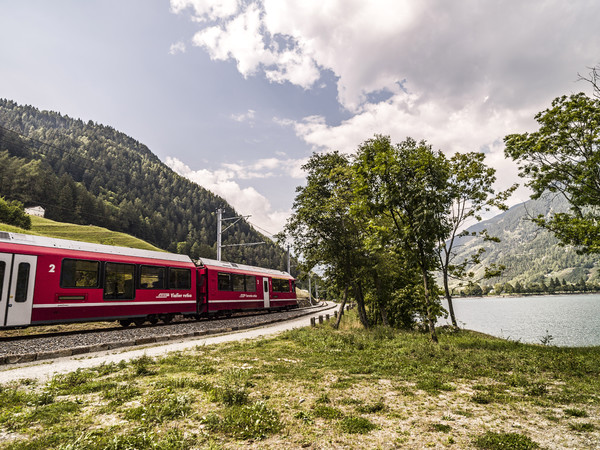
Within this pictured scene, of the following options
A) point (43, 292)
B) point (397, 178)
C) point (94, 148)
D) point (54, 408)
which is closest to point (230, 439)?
point (54, 408)

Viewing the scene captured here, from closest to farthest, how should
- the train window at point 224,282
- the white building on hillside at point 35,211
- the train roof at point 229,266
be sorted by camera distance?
the train roof at point 229,266
the train window at point 224,282
the white building on hillside at point 35,211

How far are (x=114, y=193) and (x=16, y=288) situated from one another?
14442 cm

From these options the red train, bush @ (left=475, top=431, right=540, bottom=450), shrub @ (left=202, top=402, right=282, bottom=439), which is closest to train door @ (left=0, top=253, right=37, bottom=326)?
the red train

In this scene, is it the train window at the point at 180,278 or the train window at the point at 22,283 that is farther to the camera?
the train window at the point at 180,278

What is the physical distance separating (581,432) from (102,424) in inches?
238

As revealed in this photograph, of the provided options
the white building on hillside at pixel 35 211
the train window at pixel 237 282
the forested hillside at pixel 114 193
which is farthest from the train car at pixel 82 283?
the white building on hillside at pixel 35 211

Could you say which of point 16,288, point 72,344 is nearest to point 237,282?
point 16,288

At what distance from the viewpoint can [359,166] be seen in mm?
12484

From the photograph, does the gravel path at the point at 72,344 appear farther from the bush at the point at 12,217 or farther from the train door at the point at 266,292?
the bush at the point at 12,217

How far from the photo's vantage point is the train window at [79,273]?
13.1 metres

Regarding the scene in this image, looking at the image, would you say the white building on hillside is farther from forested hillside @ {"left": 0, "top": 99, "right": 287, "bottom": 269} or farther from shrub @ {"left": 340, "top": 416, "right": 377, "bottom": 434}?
shrub @ {"left": 340, "top": 416, "right": 377, "bottom": 434}

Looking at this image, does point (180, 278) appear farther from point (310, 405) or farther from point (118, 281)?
point (310, 405)

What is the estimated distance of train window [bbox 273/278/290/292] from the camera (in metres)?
29.8

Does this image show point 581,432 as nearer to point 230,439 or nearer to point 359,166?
point 230,439
